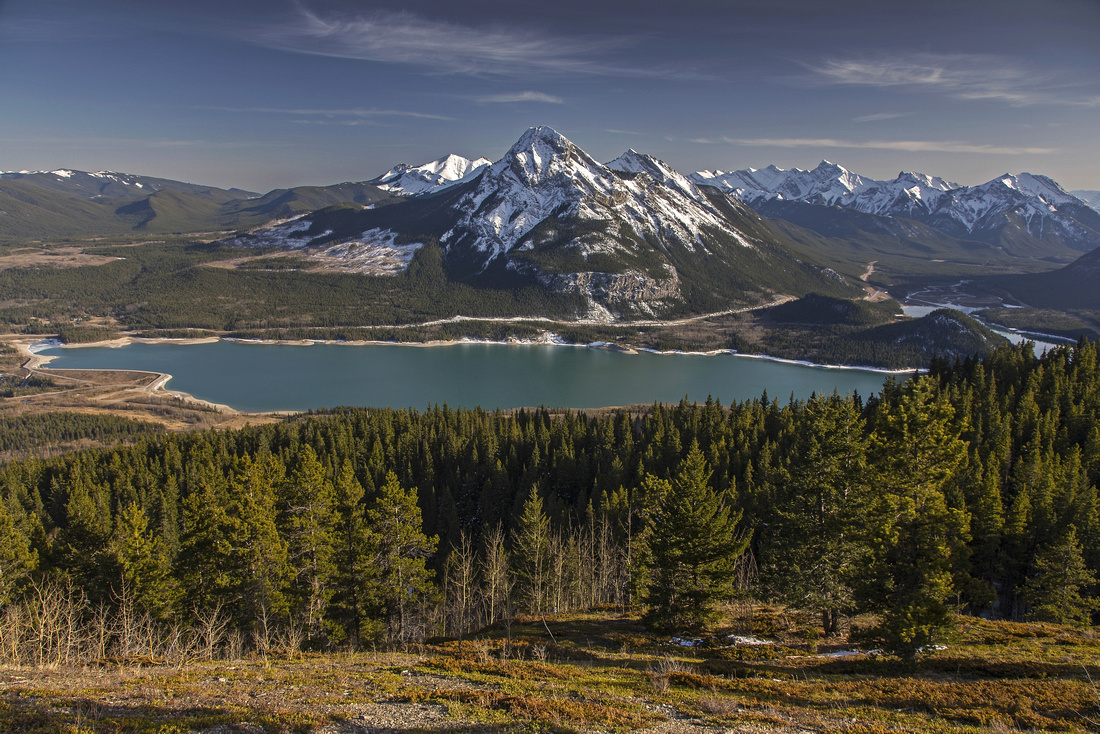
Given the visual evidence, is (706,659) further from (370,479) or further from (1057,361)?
(1057,361)

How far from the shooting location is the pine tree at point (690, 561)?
77.6 ft

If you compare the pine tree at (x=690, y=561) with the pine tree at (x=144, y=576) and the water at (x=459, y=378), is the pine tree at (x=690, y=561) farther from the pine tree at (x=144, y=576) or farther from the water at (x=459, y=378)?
the water at (x=459, y=378)

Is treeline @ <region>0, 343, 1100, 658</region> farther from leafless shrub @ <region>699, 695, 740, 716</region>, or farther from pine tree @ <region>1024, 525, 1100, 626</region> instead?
leafless shrub @ <region>699, 695, 740, 716</region>

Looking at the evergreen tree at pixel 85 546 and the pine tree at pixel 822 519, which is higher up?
the pine tree at pixel 822 519

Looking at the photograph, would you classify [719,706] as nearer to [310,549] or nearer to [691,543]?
[691,543]

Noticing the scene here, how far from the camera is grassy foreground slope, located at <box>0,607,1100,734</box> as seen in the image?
12734 mm

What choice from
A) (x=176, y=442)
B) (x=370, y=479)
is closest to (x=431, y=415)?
(x=370, y=479)

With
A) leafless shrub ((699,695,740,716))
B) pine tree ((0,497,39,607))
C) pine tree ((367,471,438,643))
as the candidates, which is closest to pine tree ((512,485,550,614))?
pine tree ((367,471,438,643))

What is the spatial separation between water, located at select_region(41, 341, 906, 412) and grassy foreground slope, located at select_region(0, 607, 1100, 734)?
112 m

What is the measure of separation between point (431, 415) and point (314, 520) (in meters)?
65.7

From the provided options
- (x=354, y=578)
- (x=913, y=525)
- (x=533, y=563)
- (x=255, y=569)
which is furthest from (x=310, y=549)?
(x=913, y=525)

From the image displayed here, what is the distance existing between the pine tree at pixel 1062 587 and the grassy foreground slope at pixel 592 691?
10.7 m

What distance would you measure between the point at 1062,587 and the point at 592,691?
30928 mm

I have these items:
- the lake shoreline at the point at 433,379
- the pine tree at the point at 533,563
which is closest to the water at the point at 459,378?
the lake shoreline at the point at 433,379
